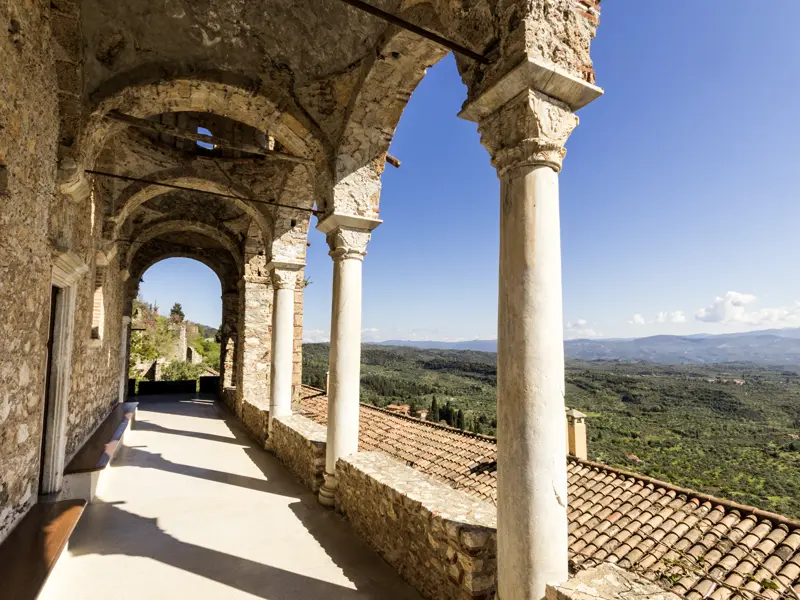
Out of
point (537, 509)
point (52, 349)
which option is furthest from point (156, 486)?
point (537, 509)

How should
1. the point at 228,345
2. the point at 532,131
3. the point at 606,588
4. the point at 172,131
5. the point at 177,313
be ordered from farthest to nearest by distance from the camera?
the point at 177,313 → the point at 228,345 → the point at 172,131 → the point at 532,131 → the point at 606,588

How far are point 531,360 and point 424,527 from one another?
1804 mm

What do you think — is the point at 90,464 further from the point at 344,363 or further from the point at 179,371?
the point at 179,371

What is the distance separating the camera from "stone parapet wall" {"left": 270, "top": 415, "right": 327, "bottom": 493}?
5918mm

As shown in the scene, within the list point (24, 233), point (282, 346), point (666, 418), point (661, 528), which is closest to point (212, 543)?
point (24, 233)

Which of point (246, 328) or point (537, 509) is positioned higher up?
point (246, 328)

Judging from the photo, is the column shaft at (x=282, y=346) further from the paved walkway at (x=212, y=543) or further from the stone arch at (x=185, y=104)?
the stone arch at (x=185, y=104)

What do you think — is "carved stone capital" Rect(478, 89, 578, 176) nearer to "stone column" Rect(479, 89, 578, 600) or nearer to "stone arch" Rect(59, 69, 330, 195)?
"stone column" Rect(479, 89, 578, 600)

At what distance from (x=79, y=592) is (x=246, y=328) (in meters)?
8.69

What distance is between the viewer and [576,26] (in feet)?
9.59

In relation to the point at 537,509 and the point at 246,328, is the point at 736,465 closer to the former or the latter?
the point at 246,328

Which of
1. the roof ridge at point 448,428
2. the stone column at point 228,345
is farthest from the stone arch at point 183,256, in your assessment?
the roof ridge at point 448,428

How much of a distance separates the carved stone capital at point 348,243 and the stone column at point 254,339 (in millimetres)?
7112

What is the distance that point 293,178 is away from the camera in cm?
859
